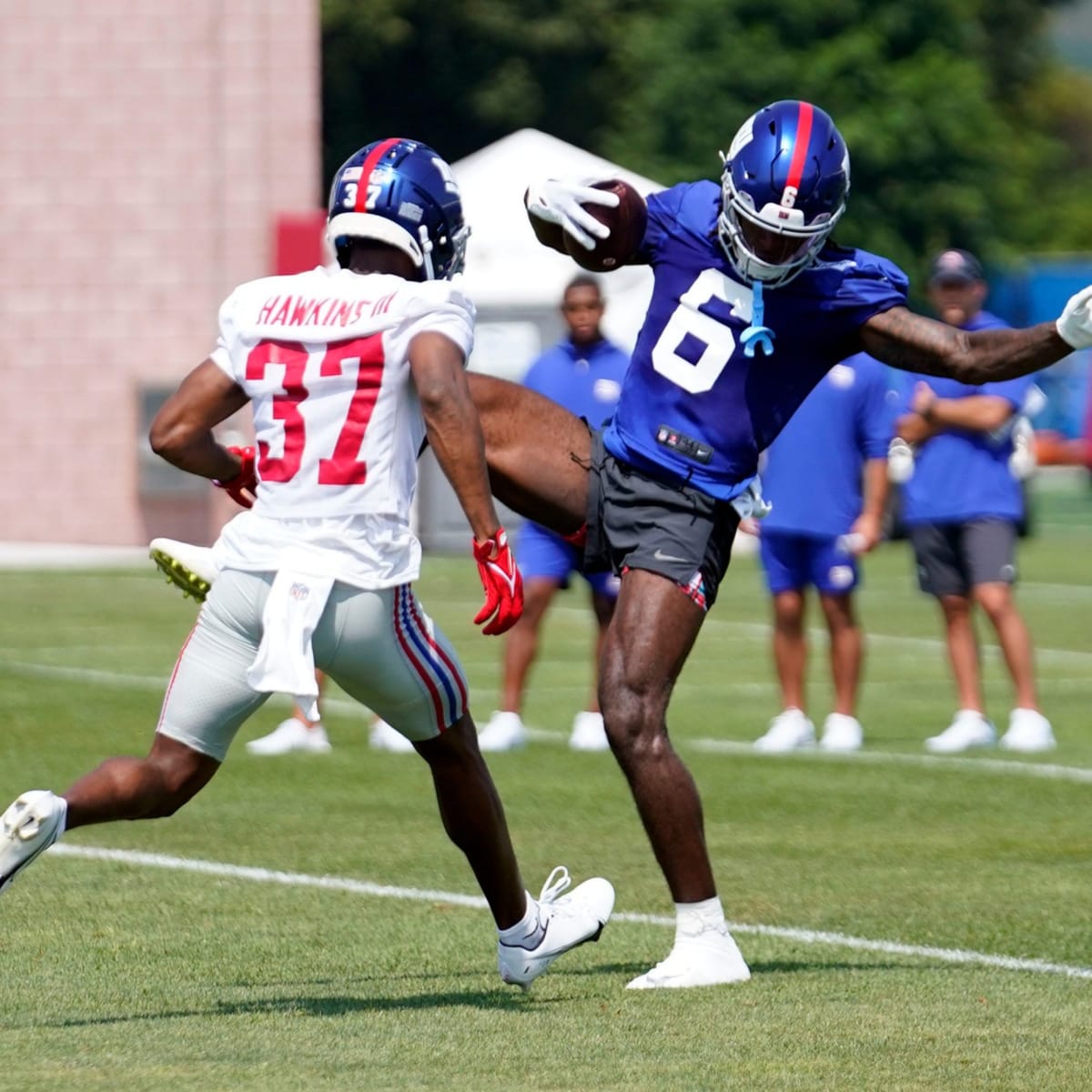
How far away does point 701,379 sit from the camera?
23.5ft

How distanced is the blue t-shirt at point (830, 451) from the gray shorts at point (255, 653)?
632 cm

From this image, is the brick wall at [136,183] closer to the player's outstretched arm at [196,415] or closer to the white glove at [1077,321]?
the player's outstretched arm at [196,415]

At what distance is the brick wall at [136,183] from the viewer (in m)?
27.8

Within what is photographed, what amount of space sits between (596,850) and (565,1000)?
2.68 meters

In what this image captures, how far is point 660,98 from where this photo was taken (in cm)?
5638

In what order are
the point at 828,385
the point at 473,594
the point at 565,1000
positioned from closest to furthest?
the point at 565,1000
the point at 828,385
the point at 473,594

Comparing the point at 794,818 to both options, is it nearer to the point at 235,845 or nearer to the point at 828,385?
the point at 235,845

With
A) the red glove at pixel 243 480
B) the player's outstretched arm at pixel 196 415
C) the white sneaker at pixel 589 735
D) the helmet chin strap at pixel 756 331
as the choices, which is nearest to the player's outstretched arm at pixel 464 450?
the player's outstretched arm at pixel 196 415

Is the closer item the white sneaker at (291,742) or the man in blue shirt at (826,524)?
the white sneaker at (291,742)

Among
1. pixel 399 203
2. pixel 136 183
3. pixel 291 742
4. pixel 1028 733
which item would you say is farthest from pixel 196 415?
pixel 136 183

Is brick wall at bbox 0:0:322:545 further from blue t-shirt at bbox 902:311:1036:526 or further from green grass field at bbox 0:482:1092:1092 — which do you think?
blue t-shirt at bbox 902:311:1036:526

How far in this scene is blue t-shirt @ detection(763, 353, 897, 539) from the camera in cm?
1255

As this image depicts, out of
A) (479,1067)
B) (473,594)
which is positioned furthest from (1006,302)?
(479,1067)

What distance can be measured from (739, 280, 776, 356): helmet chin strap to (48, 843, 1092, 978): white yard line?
1742 mm
